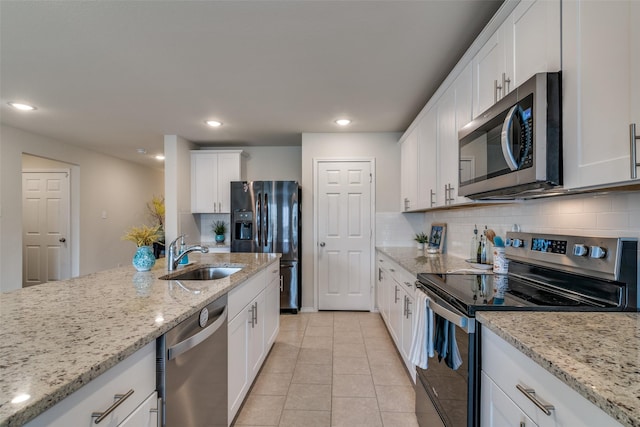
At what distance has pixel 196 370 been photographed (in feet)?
4.09

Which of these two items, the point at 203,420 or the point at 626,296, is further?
the point at 203,420

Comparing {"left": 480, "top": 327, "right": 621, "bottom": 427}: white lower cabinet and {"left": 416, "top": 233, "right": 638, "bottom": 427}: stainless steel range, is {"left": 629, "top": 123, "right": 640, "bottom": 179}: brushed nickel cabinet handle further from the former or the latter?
{"left": 480, "top": 327, "right": 621, "bottom": 427}: white lower cabinet

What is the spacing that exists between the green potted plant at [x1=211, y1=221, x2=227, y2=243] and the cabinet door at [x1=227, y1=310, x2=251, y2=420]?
9.09ft

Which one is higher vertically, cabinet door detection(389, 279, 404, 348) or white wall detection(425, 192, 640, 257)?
white wall detection(425, 192, 640, 257)

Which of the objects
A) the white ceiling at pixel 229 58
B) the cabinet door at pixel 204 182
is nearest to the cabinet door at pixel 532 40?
the white ceiling at pixel 229 58

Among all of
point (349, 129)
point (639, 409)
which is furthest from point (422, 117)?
point (639, 409)

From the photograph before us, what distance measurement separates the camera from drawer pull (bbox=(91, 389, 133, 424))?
2.40 feet

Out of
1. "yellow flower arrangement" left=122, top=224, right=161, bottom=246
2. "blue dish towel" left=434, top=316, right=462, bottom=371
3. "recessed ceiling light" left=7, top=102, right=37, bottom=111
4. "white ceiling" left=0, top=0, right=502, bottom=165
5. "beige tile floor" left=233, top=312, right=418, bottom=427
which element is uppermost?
"white ceiling" left=0, top=0, right=502, bottom=165

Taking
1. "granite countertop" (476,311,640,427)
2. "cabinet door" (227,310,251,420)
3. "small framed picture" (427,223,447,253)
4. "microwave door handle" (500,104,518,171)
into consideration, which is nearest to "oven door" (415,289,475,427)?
"granite countertop" (476,311,640,427)

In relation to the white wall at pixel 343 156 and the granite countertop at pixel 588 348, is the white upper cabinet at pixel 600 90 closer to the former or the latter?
the granite countertop at pixel 588 348

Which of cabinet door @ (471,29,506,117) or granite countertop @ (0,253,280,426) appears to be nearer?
granite countertop @ (0,253,280,426)

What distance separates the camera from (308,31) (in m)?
1.88

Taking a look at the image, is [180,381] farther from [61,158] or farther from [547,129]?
[61,158]

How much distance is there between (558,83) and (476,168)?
1.96ft
